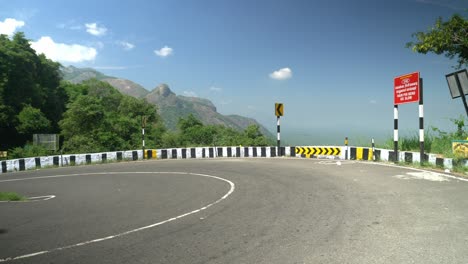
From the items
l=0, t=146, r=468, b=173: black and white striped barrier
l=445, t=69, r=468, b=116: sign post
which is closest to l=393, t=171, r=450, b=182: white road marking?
l=445, t=69, r=468, b=116: sign post

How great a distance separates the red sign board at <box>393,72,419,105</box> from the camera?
52.3 ft

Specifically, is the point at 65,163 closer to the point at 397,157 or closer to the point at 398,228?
the point at 397,157

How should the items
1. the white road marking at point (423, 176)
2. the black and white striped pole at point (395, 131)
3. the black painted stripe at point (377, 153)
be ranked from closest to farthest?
1. the white road marking at point (423, 176)
2. the black and white striped pole at point (395, 131)
3. the black painted stripe at point (377, 153)

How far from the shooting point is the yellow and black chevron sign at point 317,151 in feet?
70.8

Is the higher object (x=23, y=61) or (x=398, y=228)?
(x=23, y=61)

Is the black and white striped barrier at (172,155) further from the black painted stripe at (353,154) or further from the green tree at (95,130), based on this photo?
the green tree at (95,130)

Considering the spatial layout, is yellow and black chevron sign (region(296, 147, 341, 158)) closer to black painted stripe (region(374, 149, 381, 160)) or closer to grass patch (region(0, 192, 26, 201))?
black painted stripe (region(374, 149, 381, 160))

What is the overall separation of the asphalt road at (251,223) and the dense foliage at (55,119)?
76.8 ft

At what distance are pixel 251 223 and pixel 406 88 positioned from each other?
42.6ft

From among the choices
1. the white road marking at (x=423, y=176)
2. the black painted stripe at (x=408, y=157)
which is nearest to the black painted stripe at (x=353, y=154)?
the black painted stripe at (x=408, y=157)

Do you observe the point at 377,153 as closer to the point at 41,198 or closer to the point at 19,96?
the point at 41,198

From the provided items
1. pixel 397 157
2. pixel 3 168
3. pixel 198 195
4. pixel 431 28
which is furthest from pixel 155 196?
pixel 3 168

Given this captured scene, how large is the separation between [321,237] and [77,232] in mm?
4716

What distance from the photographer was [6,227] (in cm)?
757
